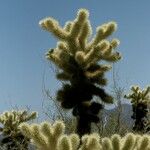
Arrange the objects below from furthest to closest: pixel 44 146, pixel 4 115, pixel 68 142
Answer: pixel 4 115
pixel 44 146
pixel 68 142

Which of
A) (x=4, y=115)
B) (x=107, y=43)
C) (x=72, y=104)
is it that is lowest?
(x=72, y=104)

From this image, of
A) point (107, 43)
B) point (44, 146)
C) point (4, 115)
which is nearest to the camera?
point (44, 146)

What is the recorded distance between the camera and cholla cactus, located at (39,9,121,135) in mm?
7109

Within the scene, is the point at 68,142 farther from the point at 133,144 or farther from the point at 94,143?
the point at 133,144

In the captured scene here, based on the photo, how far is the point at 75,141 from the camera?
14.6 ft

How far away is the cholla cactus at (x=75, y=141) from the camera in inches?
173

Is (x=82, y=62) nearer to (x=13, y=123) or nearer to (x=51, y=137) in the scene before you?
(x=51, y=137)

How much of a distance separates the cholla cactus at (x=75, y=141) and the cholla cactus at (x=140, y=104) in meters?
13.6

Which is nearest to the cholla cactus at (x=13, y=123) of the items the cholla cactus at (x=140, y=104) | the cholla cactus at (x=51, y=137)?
the cholla cactus at (x=140, y=104)

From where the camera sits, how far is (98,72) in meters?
7.16

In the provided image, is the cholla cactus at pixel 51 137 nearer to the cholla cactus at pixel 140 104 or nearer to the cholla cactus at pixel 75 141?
the cholla cactus at pixel 75 141

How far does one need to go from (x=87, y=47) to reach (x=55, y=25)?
61cm

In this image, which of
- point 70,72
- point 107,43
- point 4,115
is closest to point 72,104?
point 70,72

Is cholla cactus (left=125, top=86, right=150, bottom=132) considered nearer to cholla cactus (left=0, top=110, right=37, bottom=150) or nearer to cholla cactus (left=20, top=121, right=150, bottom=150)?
cholla cactus (left=0, top=110, right=37, bottom=150)
